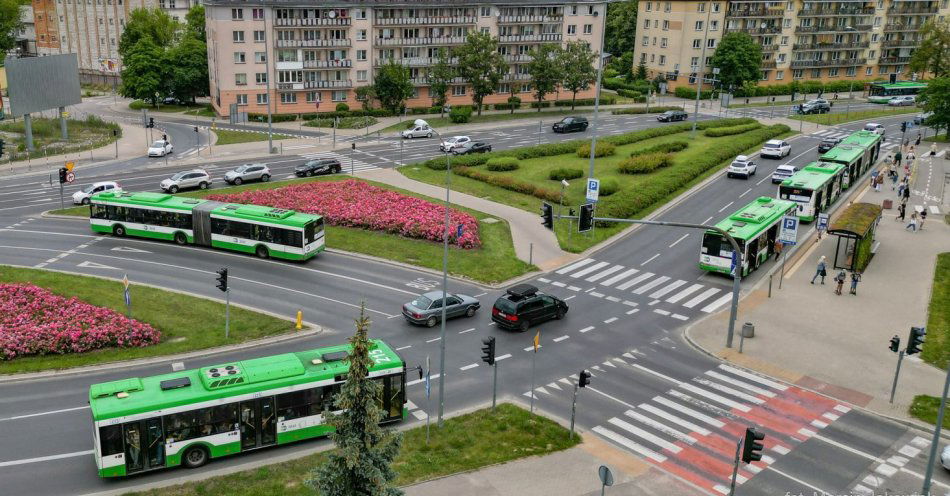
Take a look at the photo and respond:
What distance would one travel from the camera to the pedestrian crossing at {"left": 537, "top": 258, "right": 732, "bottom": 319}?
46875 mm

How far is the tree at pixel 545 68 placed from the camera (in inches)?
4173

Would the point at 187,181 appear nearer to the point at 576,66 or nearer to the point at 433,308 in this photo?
the point at 433,308

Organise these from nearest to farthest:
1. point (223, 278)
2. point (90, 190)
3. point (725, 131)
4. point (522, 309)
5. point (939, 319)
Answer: point (223, 278) → point (522, 309) → point (939, 319) → point (90, 190) → point (725, 131)

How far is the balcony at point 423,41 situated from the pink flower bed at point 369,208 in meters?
46.9

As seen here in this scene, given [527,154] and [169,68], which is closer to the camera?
[527,154]

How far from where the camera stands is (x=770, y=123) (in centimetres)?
10356

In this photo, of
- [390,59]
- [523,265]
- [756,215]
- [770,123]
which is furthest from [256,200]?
[770,123]

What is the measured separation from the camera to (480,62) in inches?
4067

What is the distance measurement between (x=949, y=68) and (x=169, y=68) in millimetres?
111816

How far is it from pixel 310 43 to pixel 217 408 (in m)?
82.0

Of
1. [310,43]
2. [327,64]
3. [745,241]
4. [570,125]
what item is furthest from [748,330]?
[327,64]

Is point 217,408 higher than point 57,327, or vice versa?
point 217,408

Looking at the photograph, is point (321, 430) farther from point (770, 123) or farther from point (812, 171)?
point (770, 123)

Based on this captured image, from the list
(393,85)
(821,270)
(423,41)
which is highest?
(423,41)
